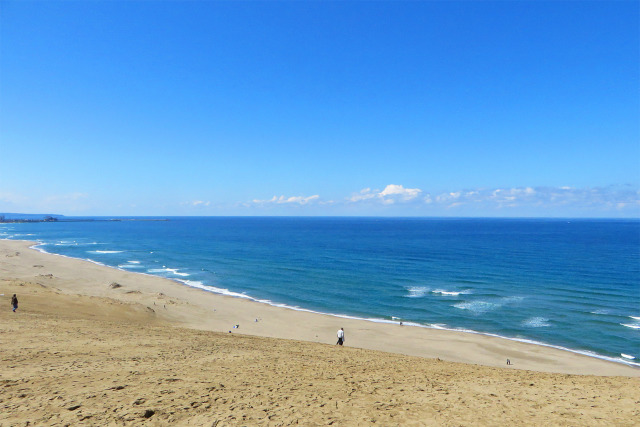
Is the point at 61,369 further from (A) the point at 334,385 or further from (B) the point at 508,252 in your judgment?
(B) the point at 508,252

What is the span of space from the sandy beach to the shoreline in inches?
13.7

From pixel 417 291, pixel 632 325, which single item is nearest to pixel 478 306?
pixel 417 291

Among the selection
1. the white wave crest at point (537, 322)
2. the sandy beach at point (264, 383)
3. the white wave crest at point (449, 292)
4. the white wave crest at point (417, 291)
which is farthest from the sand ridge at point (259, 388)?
the white wave crest at point (449, 292)

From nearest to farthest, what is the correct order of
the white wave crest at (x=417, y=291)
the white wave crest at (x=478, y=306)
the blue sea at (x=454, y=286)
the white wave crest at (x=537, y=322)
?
the blue sea at (x=454, y=286)
the white wave crest at (x=537, y=322)
the white wave crest at (x=478, y=306)
the white wave crest at (x=417, y=291)

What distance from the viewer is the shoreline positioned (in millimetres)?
27266

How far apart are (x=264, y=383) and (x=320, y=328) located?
21.6 metres

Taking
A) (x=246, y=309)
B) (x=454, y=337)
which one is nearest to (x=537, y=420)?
(x=454, y=337)

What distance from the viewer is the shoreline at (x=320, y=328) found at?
27.3 metres

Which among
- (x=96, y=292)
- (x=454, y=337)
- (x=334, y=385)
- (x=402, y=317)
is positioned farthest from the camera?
(x=96, y=292)

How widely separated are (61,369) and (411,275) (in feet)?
175

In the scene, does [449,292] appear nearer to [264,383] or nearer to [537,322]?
[537,322]

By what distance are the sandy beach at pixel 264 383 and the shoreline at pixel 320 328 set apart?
35 cm

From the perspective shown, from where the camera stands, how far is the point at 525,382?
15.8 m

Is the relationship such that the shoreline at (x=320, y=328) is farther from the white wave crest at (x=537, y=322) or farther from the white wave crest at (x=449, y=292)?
the white wave crest at (x=449, y=292)
